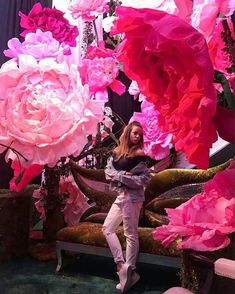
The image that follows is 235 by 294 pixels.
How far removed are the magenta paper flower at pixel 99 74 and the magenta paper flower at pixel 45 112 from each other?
868 millimetres

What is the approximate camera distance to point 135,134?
Result: 2547mm

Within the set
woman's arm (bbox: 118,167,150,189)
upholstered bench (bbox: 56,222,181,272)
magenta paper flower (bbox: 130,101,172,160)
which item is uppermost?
magenta paper flower (bbox: 130,101,172,160)

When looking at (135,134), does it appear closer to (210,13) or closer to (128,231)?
(128,231)

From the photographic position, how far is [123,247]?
2.82m

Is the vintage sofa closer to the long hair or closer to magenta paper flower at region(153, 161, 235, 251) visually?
the long hair

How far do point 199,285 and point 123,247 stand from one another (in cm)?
187

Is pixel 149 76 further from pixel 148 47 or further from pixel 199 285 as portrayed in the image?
pixel 199 285

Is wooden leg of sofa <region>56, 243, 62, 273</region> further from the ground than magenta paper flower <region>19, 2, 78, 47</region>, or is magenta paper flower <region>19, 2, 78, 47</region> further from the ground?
magenta paper flower <region>19, 2, 78, 47</region>

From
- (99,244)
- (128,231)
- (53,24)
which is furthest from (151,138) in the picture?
(99,244)

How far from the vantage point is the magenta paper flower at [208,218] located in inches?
15.2

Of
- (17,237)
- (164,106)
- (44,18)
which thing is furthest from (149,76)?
(17,237)

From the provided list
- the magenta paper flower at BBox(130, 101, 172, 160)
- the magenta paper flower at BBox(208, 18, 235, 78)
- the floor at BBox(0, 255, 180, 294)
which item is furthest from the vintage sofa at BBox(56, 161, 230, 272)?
the magenta paper flower at BBox(208, 18, 235, 78)

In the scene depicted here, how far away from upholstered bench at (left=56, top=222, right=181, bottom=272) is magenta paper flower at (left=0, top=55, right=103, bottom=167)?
7.23 feet

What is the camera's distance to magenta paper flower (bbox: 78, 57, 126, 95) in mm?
1475
